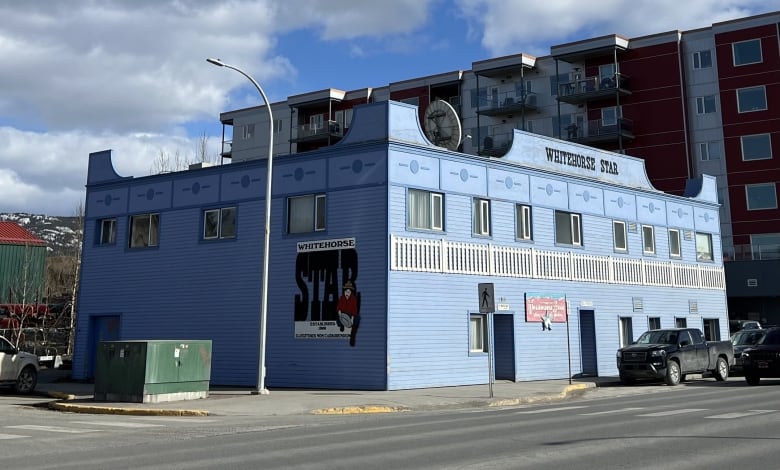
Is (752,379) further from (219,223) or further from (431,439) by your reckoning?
(219,223)

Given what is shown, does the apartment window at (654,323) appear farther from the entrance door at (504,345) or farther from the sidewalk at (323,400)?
the entrance door at (504,345)

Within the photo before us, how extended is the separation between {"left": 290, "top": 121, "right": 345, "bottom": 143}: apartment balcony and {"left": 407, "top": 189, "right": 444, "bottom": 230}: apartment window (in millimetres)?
40138

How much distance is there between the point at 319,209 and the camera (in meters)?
24.1

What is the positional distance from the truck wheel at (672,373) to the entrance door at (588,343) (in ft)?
15.3

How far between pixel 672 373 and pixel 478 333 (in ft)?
20.4

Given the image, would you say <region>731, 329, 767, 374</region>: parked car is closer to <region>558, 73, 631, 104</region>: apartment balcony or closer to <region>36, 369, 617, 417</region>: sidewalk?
<region>36, 369, 617, 417</region>: sidewalk

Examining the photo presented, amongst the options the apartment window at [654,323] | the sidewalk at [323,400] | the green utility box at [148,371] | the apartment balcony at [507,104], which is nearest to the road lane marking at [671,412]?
the sidewalk at [323,400]

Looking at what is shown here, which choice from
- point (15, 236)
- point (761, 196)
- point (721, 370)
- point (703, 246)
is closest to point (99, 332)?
point (721, 370)

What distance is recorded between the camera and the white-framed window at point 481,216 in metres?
25.0

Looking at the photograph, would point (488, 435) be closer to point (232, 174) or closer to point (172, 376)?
point (172, 376)

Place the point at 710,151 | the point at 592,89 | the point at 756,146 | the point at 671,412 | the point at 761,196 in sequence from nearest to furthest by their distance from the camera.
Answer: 1. the point at 671,412
2. the point at 761,196
3. the point at 756,146
4. the point at 710,151
5. the point at 592,89

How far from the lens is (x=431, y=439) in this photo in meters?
11.5

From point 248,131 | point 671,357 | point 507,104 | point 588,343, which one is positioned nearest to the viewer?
point 671,357

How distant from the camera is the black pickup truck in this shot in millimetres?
23641
